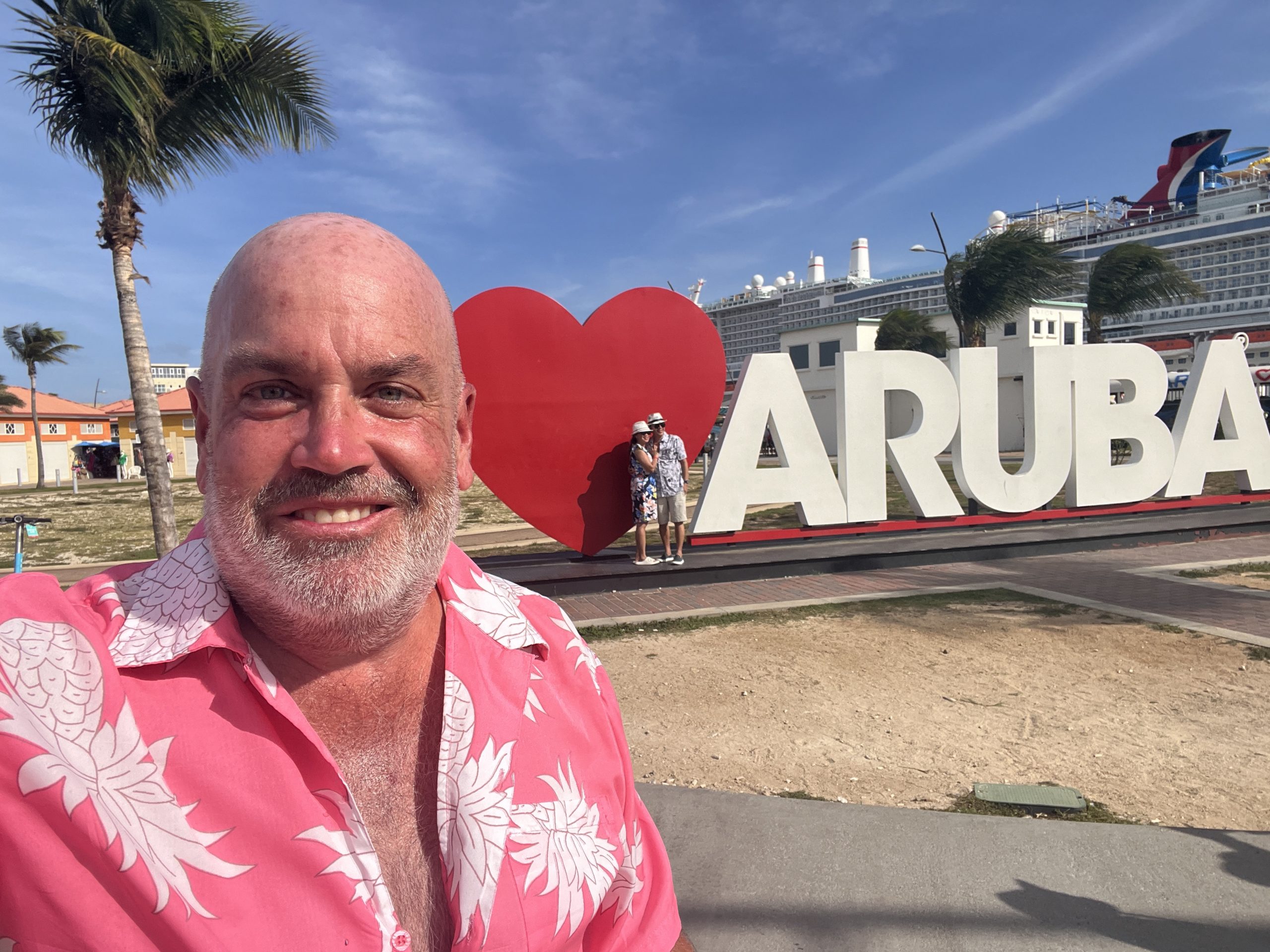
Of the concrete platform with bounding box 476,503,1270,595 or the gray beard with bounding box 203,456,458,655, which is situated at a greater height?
the gray beard with bounding box 203,456,458,655

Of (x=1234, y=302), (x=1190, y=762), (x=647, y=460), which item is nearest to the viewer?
(x=1190, y=762)

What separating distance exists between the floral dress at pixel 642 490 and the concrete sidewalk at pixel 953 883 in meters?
4.96

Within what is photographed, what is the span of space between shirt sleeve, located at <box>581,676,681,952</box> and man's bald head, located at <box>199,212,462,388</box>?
80 cm

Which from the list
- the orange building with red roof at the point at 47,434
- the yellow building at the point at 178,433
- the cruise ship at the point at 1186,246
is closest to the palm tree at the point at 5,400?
the orange building with red roof at the point at 47,434

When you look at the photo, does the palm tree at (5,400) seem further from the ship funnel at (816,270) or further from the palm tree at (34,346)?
the ship funnel at (816,270)

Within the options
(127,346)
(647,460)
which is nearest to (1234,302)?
(647,460)

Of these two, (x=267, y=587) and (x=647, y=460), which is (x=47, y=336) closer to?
(x=647, y=460)

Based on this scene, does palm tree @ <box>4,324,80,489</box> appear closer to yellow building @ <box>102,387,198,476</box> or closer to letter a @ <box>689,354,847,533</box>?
yellow building @ <box>102,387,198,476</box>

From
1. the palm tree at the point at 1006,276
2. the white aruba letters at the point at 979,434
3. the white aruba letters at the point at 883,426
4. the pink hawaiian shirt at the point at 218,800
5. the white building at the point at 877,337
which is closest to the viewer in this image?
the pink hawaiian shirt at the point at 218,800

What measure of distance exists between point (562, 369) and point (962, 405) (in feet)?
17.9

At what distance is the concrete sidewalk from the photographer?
8.29 ft

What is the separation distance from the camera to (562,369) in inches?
325

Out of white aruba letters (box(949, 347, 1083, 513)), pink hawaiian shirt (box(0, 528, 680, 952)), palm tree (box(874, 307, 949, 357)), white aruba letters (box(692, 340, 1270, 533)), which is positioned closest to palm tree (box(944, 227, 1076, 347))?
white aruba letters (box(692, 340, 1270, 533))

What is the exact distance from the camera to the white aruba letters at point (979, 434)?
9500mm
